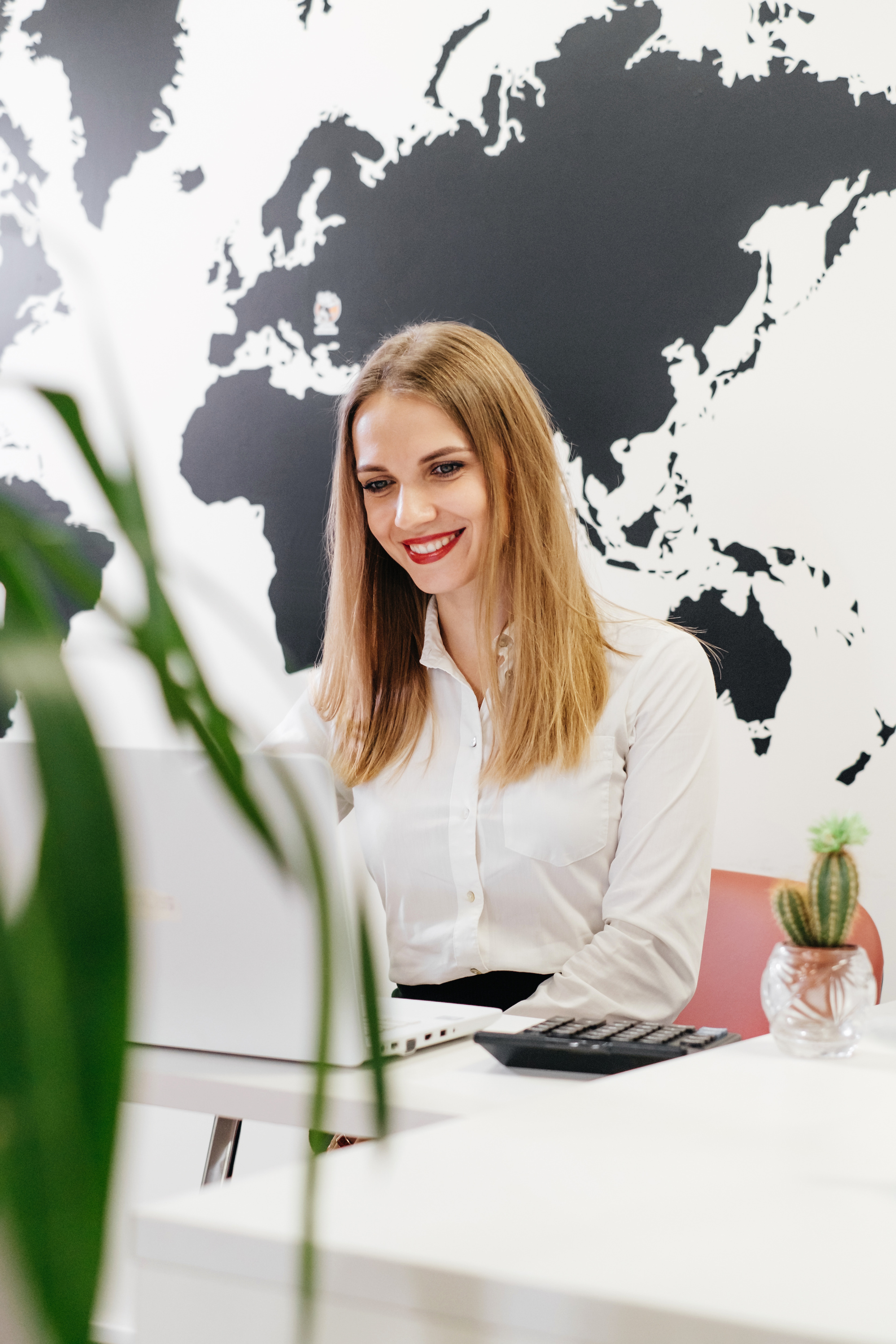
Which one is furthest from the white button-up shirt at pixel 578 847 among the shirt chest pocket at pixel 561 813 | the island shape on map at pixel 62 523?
the island shape on map at pixel 62 523

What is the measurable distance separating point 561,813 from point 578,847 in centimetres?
5

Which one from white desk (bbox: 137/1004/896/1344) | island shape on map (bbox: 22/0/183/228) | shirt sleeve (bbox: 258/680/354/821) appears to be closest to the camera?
white desk (bbox: 137/1004/896/1344)

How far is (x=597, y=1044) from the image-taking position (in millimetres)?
1051

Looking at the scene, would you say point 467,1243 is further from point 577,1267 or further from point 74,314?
point 74,314

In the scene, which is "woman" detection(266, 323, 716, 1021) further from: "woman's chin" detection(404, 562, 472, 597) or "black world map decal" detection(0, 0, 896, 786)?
"black world map decal" detection(0, 0, 896, 786)

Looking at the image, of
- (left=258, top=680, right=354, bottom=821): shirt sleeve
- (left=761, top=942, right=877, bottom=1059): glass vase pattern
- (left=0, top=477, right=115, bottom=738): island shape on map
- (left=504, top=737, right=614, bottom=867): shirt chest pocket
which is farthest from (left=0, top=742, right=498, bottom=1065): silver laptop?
(left=0, top=477, right=115, bottom=738): island shape on map

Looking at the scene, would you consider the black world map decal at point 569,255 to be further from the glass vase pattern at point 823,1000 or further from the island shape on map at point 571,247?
the glass vase pattern at point 823,1000

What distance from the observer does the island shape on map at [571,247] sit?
2.29m

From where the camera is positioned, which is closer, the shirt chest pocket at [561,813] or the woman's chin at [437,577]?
the shirt chest pocket at [561,813]

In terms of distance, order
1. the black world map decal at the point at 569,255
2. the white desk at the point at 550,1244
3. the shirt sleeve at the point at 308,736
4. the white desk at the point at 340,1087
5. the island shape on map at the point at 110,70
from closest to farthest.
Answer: the white desk at the point at 550,1244
the white desk at the point at 340,1087
the shirt sleeve at the point at 308,736
the black world map decal at the point at 569,255
the island shape on map at the point at 110,70

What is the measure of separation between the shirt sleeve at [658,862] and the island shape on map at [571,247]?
0.53 meters

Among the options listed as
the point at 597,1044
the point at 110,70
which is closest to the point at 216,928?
the point at 597,1044

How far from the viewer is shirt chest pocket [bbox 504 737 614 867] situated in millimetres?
1753

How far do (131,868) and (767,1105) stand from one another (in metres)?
0.69
